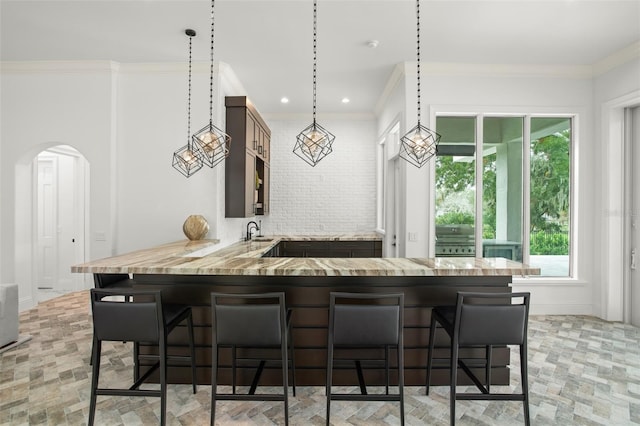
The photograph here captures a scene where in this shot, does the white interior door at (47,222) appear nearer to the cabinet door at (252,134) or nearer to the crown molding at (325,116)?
the cabinet door at (252,134)

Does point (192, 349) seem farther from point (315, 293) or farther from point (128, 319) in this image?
point (315, 293)

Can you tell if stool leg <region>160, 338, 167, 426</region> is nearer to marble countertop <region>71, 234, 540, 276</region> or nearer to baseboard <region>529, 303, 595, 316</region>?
marble countertop <region>71, 234, 540, 276</region>

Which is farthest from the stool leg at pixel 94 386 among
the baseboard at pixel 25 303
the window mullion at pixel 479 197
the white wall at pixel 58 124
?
the window mullion at pixel 479 197

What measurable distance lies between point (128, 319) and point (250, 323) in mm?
745

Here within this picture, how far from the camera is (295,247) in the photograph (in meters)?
5.70

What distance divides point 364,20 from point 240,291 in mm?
2699

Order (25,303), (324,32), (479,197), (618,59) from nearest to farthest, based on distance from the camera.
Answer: (324,32) → (618,59) → (479,197) → (25,303)

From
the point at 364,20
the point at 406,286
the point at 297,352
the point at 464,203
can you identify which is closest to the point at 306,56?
the point at 364,20

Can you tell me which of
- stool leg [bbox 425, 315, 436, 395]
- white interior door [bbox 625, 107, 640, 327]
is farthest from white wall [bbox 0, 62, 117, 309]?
white interior door [bbox 625, 107, 640, 327]

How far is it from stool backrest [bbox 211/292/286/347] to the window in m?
2.94

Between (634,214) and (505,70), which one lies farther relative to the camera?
(505,70)

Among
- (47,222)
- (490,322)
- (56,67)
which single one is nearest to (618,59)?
(490,322)

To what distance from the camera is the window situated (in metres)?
4.19

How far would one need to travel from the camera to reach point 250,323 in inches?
78.1
